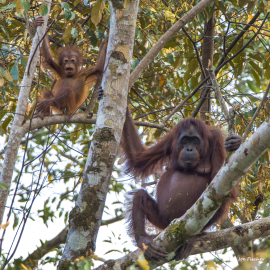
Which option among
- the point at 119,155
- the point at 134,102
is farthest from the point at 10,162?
the point at 134,102

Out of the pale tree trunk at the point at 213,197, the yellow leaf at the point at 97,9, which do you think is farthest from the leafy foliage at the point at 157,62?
the pale tree trunk at the point at 213,197

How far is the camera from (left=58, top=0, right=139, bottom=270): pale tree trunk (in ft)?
8.79

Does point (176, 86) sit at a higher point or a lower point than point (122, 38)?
higher

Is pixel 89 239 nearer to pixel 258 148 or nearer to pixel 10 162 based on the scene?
pixel 10 162

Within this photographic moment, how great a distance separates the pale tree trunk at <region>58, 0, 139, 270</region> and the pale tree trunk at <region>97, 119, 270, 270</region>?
0.31 metres

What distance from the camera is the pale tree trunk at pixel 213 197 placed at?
90.7 inches

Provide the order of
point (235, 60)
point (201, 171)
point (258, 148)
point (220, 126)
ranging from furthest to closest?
1. point (235, 60)
2. point (220, 126)
3. point (201, 171)
4. point (258, 148)

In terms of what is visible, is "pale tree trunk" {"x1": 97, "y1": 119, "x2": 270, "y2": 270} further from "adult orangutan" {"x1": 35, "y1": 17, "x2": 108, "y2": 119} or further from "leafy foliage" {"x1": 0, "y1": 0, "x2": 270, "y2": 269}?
"adult orangutan" {"x1": 35, "y1": 17, "x2": 108, "y2": 119}

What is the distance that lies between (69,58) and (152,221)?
3464mm

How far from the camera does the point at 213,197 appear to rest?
256 centimetres

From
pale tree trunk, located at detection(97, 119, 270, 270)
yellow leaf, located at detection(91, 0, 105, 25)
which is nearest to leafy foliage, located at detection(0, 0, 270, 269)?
yellow leaf, located at detection(91, 0, 105, 25)

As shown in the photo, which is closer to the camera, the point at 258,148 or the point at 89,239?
the point at 258,148

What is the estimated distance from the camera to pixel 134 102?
229 inches

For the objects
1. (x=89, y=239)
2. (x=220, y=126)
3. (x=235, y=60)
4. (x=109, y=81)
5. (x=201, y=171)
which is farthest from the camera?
(x=235, y=60)
